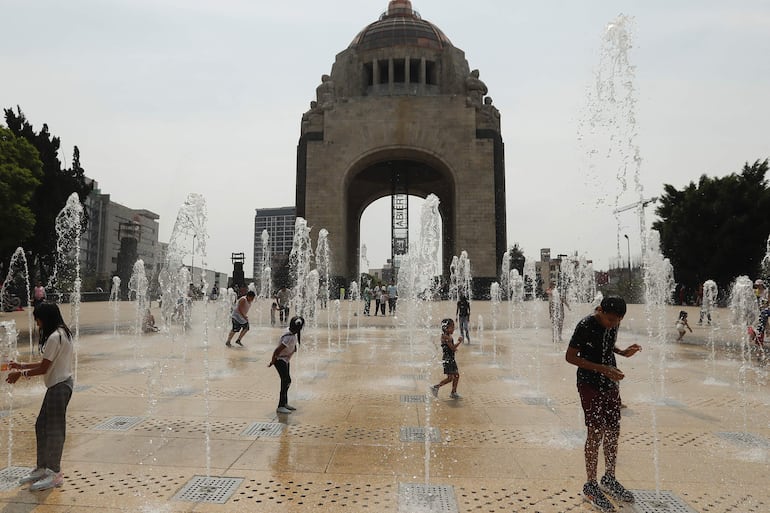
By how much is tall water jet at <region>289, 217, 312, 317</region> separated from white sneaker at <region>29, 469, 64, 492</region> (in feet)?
51.8

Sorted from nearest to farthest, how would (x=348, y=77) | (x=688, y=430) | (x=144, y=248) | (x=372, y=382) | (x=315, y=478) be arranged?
(x=315, y=478)
(x=688, y=430)
(x=372, y=382)
(x=348, y=77)
(x=144, y=248)

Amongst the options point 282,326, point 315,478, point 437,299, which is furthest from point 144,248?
point 315,478

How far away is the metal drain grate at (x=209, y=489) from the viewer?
11.4ft

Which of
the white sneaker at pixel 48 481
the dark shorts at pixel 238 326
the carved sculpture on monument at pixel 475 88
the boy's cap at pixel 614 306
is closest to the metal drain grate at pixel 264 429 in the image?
the white sneaker at pixel 48 481

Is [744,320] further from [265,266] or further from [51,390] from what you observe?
[265,266]

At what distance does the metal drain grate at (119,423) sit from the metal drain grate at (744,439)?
236 inches

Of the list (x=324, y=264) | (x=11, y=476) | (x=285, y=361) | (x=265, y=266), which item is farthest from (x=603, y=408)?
(x=265, y=266)

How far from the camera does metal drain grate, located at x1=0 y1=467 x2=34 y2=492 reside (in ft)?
12.0

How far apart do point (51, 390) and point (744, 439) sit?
6.19 metres

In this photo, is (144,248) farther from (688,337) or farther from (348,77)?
(688,337)

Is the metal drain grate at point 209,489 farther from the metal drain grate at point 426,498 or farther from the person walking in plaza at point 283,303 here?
the person walking in plaza at point 283,303

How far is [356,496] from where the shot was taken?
353 centimetres

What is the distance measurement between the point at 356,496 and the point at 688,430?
3738 mm

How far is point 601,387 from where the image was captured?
11.7 ft
